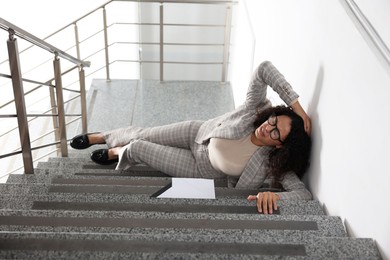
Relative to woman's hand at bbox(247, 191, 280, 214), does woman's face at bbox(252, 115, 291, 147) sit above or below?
above

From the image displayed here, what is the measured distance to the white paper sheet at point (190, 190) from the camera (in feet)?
5.59

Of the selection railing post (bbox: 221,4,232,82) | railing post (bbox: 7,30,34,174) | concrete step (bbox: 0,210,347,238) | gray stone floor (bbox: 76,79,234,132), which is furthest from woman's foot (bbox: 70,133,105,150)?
railing post (bbox: 221,4,232,82)

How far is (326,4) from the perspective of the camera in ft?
5.42

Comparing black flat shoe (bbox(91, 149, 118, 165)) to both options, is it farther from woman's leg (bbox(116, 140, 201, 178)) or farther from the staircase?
the staircase

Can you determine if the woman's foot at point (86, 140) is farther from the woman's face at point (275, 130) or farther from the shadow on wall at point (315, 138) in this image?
the shadow on wall at point (315, 138)

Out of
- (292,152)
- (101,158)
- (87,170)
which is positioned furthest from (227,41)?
(292,152)

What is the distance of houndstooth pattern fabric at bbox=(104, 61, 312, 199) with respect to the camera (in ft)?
6.31

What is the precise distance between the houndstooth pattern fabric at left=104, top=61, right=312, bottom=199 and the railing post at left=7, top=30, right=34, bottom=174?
495mm

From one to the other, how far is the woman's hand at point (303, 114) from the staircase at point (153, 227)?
0.34 metres

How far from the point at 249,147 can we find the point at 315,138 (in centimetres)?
31

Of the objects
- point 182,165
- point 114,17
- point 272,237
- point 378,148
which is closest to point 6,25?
point 182,165

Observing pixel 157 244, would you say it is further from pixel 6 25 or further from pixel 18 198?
pixel 6 25

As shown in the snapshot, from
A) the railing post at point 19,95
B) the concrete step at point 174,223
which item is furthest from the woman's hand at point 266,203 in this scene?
the railing post at point 19,95

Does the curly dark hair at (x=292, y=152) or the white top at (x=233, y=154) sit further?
the white top at (x=233, y=154)
